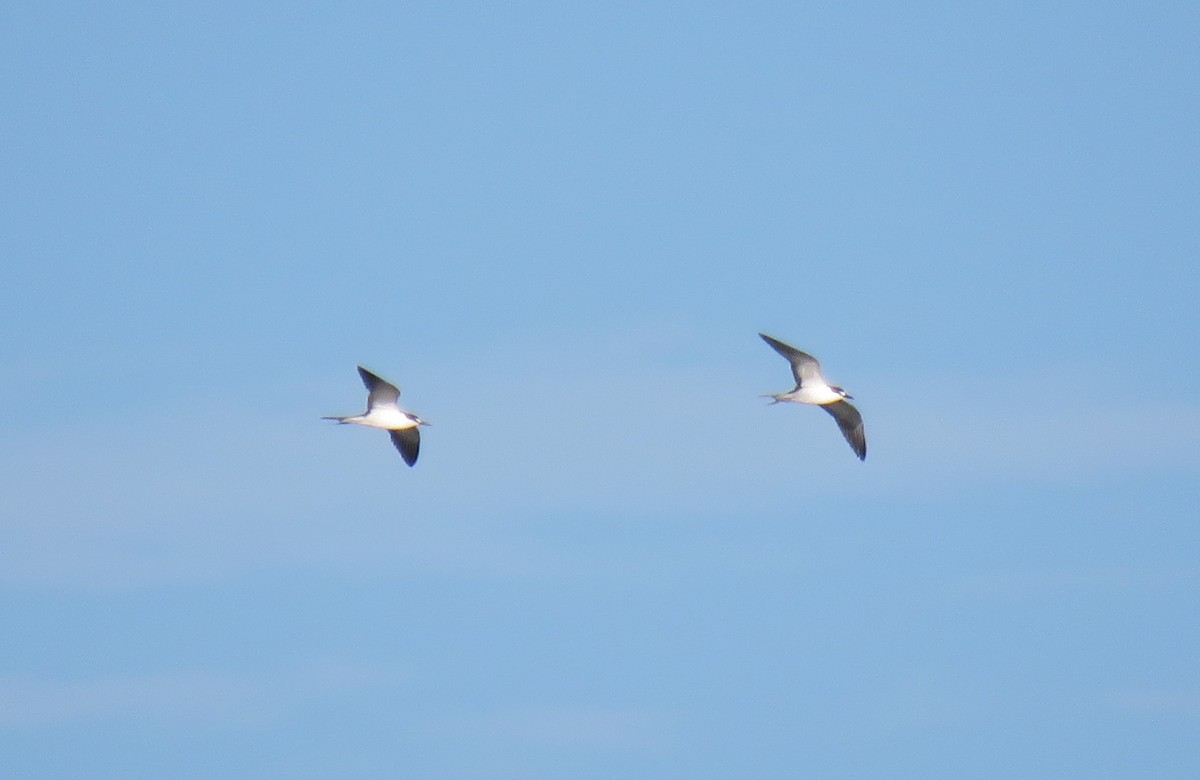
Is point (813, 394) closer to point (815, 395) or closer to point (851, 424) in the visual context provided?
point (815, 395)

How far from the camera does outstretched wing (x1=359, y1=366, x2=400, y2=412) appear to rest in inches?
3482

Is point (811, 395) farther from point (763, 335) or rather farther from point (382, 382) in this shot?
point (382, 382)

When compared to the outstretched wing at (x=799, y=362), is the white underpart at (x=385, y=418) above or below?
below

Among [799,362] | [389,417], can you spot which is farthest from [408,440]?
[799,362]

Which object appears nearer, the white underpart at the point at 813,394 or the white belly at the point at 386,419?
the white underpart at the point at 813,394

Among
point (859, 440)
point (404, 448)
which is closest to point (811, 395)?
point (859, 440)

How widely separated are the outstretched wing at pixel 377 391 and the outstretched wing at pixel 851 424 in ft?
28.5

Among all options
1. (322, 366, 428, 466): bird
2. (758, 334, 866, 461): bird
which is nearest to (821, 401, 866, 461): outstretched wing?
(758, 334, 866, 461): bird

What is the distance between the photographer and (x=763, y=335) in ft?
286

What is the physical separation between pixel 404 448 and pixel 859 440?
920 centimetres

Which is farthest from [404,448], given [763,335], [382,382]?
[763,335]

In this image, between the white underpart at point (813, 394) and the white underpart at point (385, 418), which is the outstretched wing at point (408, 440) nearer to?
the white underpart at point (385, 418)

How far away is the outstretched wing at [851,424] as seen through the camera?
8919 centimetres

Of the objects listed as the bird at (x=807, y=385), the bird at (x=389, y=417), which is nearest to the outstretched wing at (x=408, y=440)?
the bird at (x=389, y=417)
